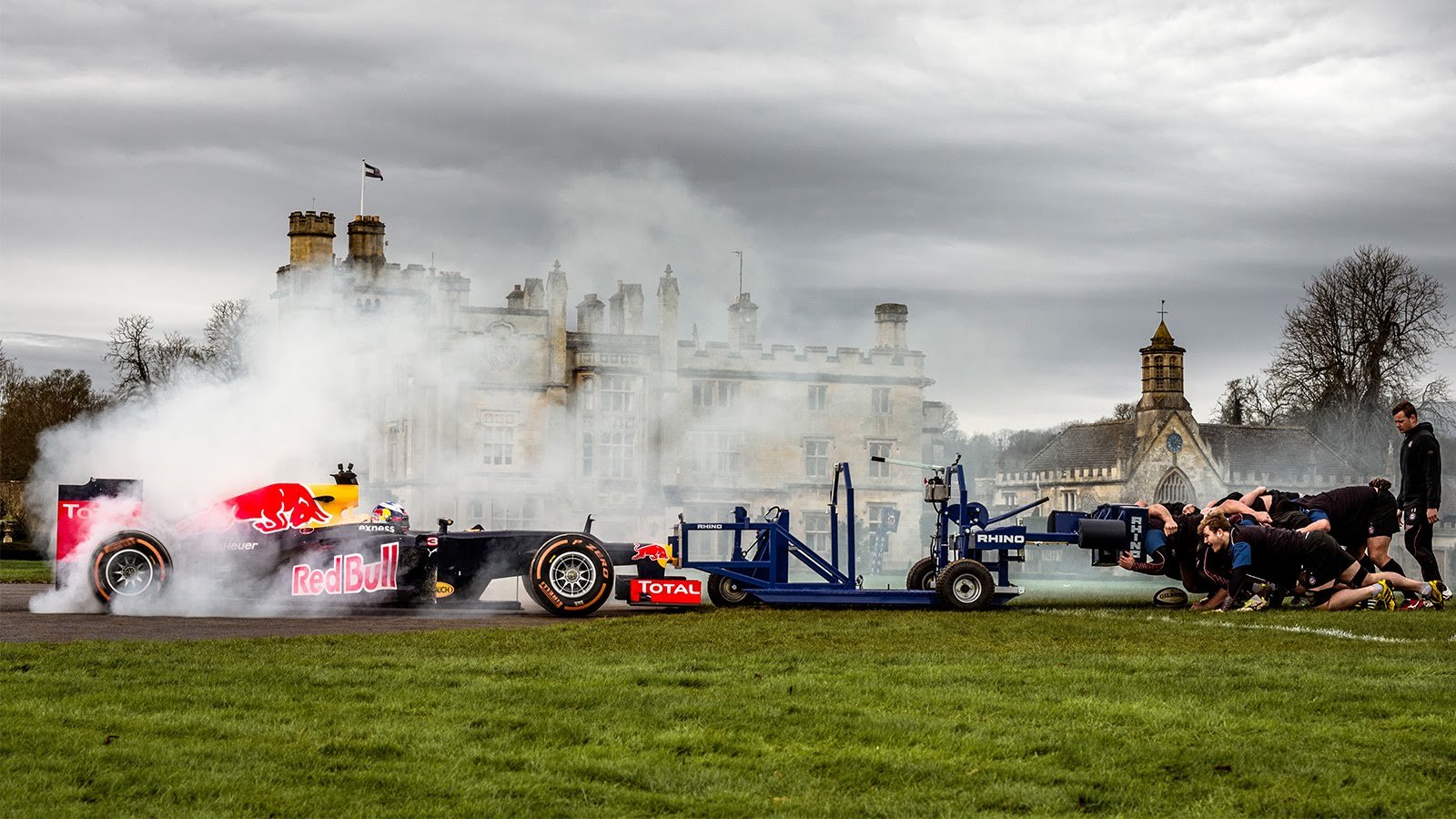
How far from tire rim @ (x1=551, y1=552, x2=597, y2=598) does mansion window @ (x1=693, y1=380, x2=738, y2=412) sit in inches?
1665

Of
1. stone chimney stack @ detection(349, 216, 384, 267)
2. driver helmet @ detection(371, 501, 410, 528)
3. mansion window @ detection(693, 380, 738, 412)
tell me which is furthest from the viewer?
mansion window @ detection(693, 380, 738, 412)

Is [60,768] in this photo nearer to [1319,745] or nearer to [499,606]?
[1319,745]

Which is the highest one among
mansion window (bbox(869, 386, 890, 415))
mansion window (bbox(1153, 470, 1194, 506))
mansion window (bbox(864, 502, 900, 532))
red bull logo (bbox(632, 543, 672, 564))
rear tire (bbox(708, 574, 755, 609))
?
mansion window (bbox(869, 386, 890, 415))

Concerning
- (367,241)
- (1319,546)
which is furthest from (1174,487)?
(1319,546)

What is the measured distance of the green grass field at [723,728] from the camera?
Answer: 25.0ft

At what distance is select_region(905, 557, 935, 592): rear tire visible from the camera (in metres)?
22.2

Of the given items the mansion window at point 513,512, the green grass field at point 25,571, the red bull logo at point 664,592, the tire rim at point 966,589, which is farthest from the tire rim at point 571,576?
the mansion window at point 513,512

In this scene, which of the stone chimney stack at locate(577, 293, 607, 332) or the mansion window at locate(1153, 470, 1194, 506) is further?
the mansion window at locate(1153, 470, 1194, 506)

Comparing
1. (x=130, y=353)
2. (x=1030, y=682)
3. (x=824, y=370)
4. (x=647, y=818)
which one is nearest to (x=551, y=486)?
(x=824, y=370)

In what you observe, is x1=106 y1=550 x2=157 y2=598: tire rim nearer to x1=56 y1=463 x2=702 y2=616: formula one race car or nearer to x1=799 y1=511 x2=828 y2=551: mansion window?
x1=56 y1=463 x2=702 y2=616: formula one race car

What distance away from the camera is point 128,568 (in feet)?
65.7

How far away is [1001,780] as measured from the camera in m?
8.02

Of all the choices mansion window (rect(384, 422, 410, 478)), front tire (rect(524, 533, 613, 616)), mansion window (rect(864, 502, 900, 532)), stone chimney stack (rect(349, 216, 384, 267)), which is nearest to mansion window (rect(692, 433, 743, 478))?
mansion window (rect(864, 502, 900, 532))

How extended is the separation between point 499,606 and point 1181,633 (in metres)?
9.22
